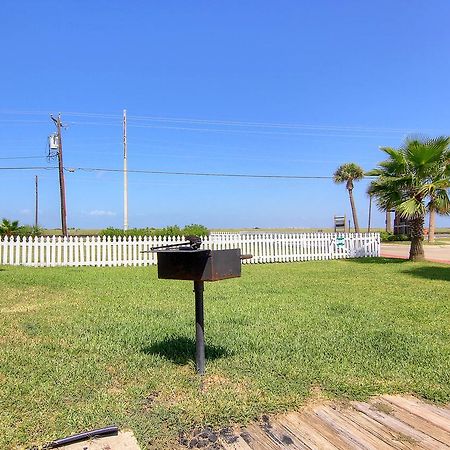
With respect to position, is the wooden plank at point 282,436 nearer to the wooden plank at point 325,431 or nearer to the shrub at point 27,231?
the wooden plank at point 325,431

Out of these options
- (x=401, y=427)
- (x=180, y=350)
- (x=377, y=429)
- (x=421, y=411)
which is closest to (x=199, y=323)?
(x=180, y=350)

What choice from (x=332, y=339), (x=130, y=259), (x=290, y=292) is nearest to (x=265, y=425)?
(x=332, y=339)

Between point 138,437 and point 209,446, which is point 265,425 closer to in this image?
point 209,446

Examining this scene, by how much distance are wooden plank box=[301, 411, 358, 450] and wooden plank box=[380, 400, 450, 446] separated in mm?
539

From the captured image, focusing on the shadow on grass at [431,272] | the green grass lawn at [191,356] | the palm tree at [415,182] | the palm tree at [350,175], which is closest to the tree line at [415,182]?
the palm tree at [415,182]

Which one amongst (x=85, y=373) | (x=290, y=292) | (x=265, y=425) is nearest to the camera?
(x=265, y=425)

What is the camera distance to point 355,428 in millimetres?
2719

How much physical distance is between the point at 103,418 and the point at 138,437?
36 cm

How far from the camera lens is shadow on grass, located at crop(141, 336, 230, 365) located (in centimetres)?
407

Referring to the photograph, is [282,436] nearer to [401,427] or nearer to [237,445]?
[237,445]

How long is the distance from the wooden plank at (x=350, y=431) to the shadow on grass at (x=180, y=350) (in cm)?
140

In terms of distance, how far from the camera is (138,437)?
2.58m

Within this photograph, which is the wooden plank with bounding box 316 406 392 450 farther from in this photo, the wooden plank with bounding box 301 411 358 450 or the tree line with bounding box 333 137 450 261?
the tree line with bounding box 333 137 450 261

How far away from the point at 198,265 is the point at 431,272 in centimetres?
1012
